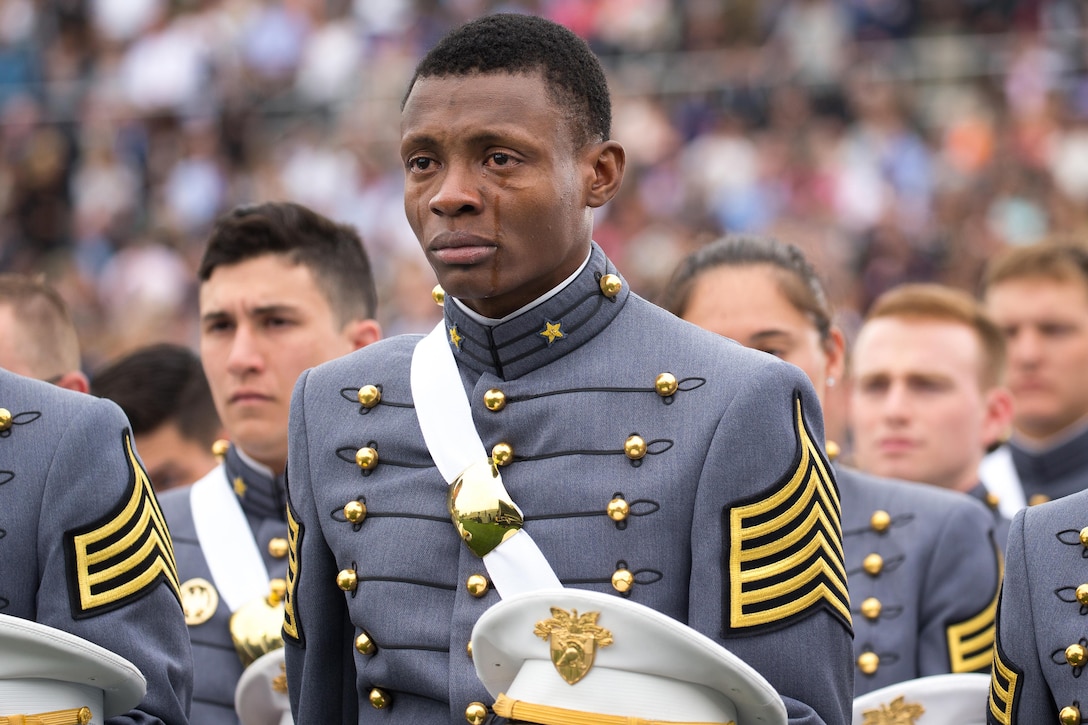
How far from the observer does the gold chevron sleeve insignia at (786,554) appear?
3.08m

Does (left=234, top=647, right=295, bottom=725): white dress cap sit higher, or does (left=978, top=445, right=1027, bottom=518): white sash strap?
(left=978, top=445, right=1027, bottom=518): white sash strap

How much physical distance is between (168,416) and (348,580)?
271 cm

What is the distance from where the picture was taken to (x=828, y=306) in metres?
5.14

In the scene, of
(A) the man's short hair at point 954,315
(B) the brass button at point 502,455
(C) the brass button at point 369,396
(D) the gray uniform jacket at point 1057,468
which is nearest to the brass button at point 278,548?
(C) the brass button at point 369,396

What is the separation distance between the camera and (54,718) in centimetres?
311

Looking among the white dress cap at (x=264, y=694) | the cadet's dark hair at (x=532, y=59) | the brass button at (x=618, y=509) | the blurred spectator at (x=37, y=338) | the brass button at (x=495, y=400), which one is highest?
the blurred spectator at (x=37, y=338)

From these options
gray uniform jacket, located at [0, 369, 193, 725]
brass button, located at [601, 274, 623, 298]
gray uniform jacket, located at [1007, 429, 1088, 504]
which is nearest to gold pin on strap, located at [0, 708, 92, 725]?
gray uniform jacket, located at [0, 369, 193, 725]

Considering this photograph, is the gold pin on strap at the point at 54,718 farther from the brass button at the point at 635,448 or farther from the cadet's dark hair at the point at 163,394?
the cadet's dark hair at the point at 163,394

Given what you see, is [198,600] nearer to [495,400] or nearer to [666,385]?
[495,400]

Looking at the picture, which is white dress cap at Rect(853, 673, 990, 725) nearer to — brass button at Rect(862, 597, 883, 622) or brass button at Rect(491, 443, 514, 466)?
brass button at Rect(862, 597, 883, 622)

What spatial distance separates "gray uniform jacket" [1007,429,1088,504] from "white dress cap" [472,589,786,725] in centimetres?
433

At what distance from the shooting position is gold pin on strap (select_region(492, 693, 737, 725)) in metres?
2.86

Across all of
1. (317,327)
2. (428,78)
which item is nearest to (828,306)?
(317,327)

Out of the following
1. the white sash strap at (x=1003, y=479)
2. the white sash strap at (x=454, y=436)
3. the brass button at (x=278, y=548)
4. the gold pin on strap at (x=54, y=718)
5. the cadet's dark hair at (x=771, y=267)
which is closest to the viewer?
the gold pin on strap at (x=54, y=718)
